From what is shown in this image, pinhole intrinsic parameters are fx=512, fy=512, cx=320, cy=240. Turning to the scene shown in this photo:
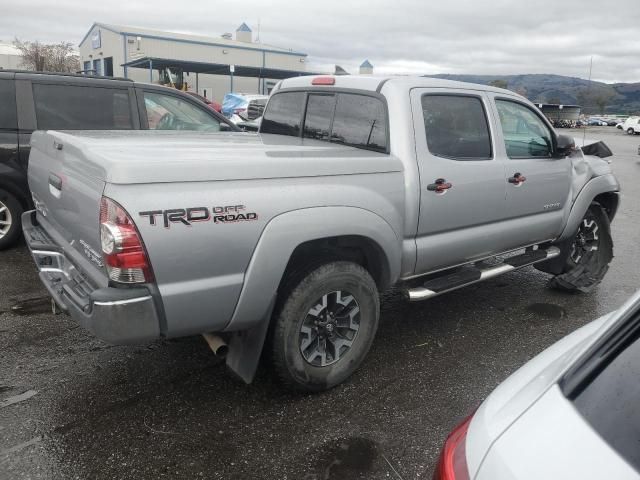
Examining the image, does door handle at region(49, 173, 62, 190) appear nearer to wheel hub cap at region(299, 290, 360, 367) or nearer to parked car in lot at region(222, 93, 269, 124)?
wheel hub cap at region(299, 290, 360, 367)

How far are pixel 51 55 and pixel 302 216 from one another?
51158 mm

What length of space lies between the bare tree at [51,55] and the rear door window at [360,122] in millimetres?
44420

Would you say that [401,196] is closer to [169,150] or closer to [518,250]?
[169,150]

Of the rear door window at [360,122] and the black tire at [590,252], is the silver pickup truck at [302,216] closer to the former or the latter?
the rear door window at [360,122]

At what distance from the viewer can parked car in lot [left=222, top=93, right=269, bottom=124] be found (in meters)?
17.5

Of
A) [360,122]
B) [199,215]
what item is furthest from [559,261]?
[199,215]

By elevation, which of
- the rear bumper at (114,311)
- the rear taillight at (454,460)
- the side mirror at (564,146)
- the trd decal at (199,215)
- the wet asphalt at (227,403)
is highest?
the side mirror at (564,146)

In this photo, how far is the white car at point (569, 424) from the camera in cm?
115

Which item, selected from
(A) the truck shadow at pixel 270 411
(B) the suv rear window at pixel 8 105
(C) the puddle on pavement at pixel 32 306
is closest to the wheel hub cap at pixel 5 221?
(B) the suv rear window at pixel 8 105

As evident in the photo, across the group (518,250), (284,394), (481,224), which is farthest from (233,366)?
(518,250)

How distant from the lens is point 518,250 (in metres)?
4.52

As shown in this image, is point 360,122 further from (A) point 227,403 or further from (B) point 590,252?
(B) point 590,252

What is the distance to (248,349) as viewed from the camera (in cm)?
292

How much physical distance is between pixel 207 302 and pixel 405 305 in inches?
102
